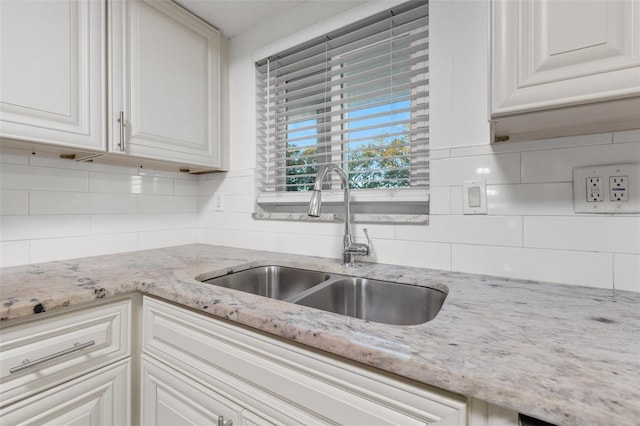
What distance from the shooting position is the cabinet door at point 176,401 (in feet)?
2.49

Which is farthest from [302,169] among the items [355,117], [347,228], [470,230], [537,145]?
[537,145]

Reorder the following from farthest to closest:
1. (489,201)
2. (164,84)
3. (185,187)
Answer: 1. (185,187)
2. (164,84)
3. (489,201)

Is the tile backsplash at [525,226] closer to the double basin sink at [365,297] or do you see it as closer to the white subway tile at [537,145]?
the white subway tile at [537,145]

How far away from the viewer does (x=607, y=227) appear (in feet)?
2.73

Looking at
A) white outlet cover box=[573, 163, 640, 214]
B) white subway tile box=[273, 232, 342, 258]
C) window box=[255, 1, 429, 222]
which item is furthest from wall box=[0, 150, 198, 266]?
white outlet cover box=[573, 163, 640, 214]

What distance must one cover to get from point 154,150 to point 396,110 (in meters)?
1.09

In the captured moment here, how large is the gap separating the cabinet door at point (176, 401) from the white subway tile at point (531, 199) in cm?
99

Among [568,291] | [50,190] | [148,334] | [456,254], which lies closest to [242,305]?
[148,334]

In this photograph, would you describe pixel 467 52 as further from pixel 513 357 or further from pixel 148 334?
pixel 148 334

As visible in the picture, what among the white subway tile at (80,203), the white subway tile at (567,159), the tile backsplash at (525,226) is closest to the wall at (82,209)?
the white subway tile at (80,203)

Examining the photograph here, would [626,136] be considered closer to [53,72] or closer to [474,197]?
[474,197]

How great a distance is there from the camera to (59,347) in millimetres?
818

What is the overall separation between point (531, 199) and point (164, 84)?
1577 millimetres

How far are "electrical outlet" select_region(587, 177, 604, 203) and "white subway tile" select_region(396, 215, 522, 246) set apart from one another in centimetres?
18
